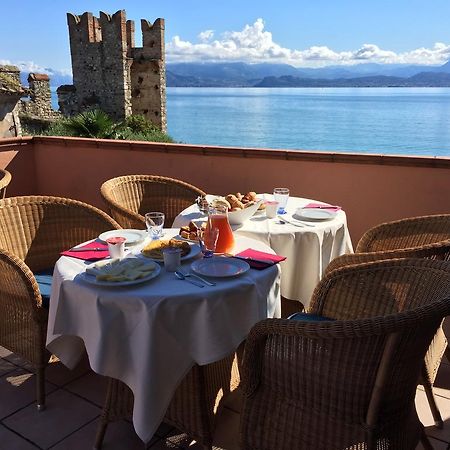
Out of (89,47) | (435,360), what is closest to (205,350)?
(435,360)

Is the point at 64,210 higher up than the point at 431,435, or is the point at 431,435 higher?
the point at 64,210

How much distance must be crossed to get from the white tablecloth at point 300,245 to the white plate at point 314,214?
0.03m

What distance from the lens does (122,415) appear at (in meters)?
1.67

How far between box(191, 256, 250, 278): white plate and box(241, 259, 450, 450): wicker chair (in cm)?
30

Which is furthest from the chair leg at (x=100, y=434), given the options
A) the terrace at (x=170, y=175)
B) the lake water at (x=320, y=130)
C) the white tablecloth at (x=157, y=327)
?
the lake water at (x=320, y=130)

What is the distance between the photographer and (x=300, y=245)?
2.12 m

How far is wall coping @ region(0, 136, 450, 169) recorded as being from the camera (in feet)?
9.52

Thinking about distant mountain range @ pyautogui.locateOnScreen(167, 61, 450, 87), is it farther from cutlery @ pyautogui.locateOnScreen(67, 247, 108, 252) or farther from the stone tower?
cutlery @ pyautogui.locateOnScreen(67, 247, 108, 252)

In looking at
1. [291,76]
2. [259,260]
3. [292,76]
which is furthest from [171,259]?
[292,76]

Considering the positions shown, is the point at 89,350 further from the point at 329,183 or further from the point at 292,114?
the point at 292,114

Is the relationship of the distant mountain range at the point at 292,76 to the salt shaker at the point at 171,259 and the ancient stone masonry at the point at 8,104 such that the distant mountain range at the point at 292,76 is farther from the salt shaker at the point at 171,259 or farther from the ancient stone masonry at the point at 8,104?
the salt shaker at the point at 171,259

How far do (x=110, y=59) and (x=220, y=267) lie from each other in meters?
23.9

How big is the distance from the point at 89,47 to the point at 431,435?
82.3ft

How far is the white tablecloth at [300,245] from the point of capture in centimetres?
211
